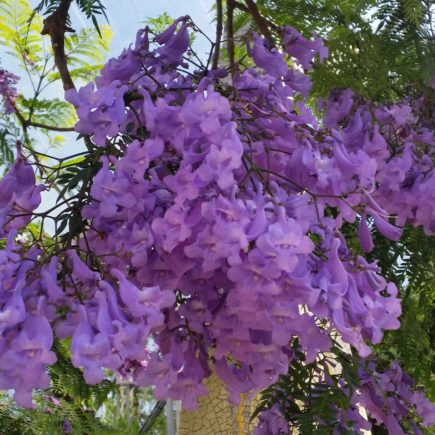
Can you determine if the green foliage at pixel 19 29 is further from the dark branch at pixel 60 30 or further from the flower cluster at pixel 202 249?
the flower cluster at pixel 202 249

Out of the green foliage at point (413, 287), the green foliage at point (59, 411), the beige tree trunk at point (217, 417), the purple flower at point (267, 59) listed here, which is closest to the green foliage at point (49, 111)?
the green foliage at point (59, 411)

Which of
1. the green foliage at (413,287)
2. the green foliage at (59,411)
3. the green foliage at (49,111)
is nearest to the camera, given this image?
the green foliage at (413,287)

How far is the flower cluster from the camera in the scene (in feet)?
2.06

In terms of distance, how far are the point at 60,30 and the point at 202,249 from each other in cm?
85

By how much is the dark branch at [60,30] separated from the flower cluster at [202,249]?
498 mm

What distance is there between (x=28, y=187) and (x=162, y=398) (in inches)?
10.5

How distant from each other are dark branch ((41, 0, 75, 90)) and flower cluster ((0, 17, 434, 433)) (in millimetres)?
498

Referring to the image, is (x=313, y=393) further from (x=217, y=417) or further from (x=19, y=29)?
(x=19, y=29)

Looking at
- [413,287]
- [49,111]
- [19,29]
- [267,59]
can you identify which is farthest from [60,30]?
[19,29]

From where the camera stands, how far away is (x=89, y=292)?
69 centimetres

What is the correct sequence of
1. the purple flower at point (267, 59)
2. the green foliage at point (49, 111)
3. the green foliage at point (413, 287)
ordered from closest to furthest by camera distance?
1. the purple flower at point (267, 59)
2. the green foliage at point (413, 287)
3. the green foliage at point (49, 111)

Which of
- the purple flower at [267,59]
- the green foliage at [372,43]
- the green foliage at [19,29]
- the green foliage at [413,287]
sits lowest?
the green foliage at [413,287]

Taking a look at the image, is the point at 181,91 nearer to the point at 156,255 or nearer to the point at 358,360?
the point at 156,255

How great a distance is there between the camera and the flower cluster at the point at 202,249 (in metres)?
0.63
